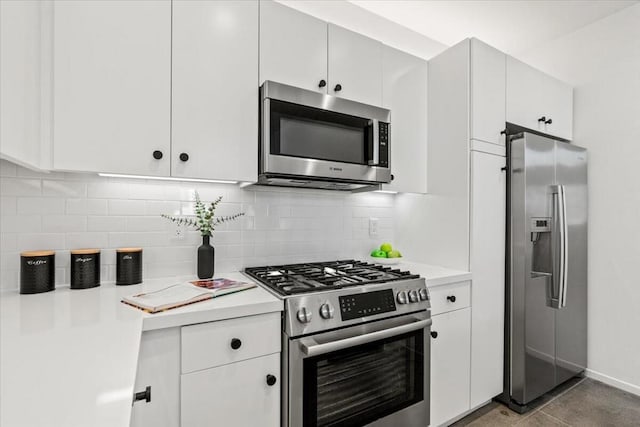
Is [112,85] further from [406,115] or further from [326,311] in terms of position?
[406,115]

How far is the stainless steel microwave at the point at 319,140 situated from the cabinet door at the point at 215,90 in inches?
3.8

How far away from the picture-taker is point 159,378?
3.78 ft

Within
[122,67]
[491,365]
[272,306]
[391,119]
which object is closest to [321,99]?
[391,119]

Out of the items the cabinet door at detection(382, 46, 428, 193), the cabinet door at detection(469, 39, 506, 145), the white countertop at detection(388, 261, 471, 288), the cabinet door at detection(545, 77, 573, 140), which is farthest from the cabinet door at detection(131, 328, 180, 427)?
the cabinet door at detection(545, 77, 573, 140)

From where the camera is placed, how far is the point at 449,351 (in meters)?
1.94

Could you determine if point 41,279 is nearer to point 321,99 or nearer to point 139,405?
point 139,405

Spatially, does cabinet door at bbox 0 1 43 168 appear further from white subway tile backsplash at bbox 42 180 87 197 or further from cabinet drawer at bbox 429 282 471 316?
cabinet drawer at bbox 429 282 471 316

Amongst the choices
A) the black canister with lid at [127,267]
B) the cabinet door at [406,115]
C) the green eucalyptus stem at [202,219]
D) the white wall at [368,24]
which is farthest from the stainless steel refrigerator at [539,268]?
the black canister with lid at [127,267]

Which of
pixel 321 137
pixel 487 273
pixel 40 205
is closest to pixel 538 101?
pixel 487 273

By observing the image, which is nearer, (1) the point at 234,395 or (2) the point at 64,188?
(1) the point at 234,395

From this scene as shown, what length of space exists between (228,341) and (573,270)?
2.59m

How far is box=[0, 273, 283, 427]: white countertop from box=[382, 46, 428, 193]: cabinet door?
130 cm

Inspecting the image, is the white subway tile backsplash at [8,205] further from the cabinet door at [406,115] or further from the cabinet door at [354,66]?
the cabinet door at [406,115]

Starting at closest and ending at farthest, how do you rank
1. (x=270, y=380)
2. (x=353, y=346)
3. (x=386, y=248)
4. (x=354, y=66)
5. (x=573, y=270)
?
(x=270, y=380) < (x=353, y=346) < (x=354, y=66) < (x=386, y=248) < (x=573, y=270)
